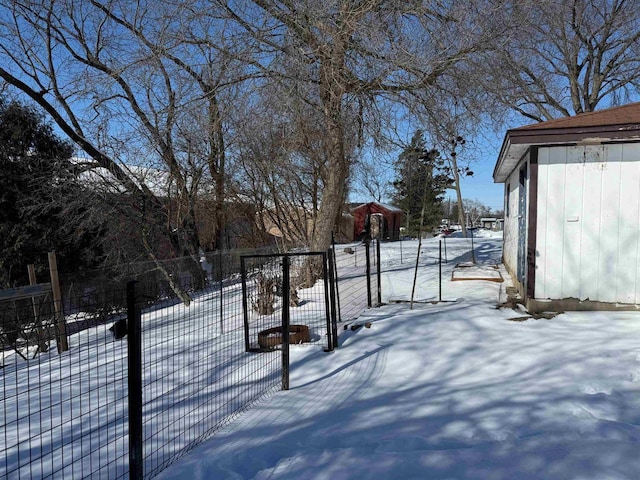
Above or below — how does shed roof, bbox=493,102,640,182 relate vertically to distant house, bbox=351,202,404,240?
above

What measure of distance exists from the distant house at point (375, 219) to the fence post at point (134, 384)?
32.1 meters

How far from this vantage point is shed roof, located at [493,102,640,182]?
6320mm

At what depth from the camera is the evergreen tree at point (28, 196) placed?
1330 cm

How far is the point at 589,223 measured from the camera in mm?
6660

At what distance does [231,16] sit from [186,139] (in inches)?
124

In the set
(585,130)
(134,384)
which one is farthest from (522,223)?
(134,384)

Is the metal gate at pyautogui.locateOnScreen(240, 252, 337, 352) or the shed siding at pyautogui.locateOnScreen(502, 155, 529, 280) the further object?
the shed siding at pyautogui.locateOnScreen(502, 155, 529, 280)

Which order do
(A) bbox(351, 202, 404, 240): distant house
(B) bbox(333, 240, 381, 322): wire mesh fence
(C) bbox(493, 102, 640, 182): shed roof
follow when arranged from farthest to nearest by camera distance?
(A) bbox(351, 202, 404, 240): distant house
(B) bbox(333, 240, 381, 322): wire mesh fence
(C) bbox(493, 102, 640, 182): shed roof

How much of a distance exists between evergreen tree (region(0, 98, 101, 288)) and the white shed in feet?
38.7

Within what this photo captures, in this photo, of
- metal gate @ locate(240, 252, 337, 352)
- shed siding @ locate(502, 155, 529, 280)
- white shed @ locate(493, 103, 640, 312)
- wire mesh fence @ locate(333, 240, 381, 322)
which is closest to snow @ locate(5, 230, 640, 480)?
metal gate @ locate(240, 252, 337, 352)

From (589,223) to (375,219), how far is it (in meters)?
29.1

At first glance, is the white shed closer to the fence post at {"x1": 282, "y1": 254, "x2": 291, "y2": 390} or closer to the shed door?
the shed door

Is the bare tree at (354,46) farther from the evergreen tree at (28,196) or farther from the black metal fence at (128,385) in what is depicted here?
the evergreen tree at (28,196)

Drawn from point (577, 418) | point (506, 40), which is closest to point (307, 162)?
point (506, 40)
